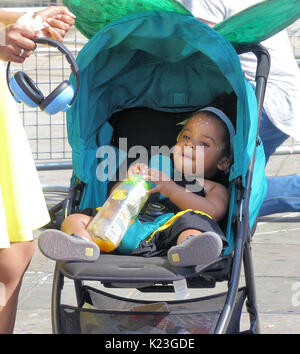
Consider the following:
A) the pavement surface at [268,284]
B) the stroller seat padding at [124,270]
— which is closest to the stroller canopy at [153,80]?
the stroller seat padding at [124,270]

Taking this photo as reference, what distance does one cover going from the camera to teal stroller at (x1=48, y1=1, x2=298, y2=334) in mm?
3064

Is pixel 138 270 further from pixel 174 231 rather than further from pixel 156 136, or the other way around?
pixel 156 136

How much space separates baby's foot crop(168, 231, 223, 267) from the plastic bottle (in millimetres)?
381

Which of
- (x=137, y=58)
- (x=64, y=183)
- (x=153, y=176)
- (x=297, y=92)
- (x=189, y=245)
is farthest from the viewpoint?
(x=64, y=183)

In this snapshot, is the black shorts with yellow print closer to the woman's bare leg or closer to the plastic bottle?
the plastic bottle

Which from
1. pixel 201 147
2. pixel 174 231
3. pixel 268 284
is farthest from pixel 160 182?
pixel 268 284

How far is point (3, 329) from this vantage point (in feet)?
10.0

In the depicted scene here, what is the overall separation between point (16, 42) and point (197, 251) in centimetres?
102

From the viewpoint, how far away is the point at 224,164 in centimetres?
359

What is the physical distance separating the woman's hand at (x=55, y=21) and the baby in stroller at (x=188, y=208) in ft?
2.51

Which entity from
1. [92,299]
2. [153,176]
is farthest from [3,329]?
[153,176]

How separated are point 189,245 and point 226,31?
1062mm

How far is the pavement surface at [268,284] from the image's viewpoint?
3963 mm
